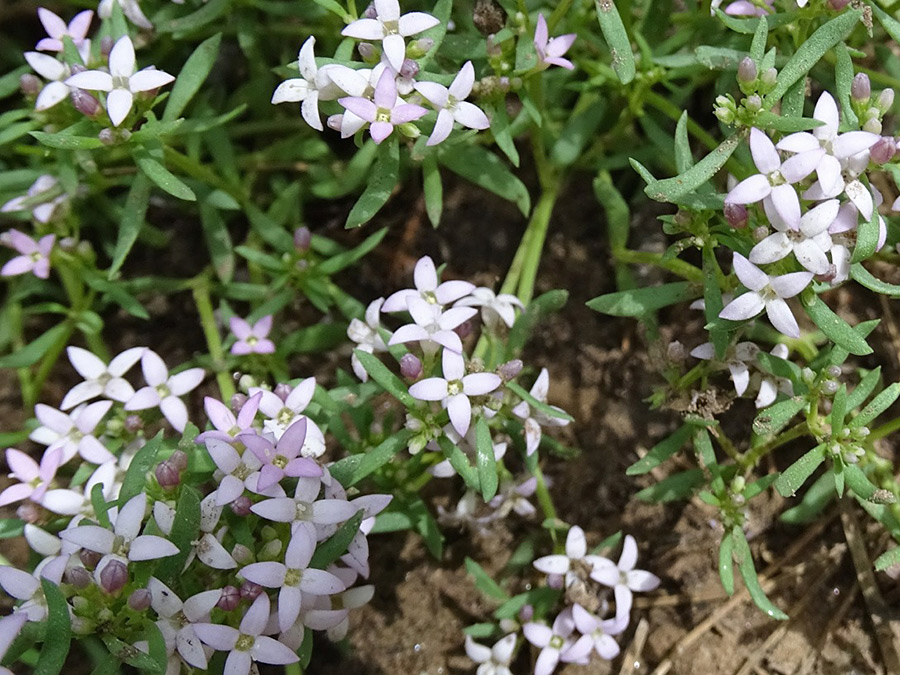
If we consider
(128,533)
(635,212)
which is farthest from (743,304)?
(128,533)

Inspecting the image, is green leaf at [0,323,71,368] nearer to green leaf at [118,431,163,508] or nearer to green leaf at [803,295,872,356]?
green leaf at [118,431,163,508]

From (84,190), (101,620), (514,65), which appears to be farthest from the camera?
(84,190)

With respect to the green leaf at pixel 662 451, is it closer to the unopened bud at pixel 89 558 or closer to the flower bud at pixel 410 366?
the flower bud at pixel 410 366

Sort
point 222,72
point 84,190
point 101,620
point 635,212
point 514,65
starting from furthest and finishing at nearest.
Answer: point 222,72
point 635,212
point 84,190
point 514,65
point 101,620

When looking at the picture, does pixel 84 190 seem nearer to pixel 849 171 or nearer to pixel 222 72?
pixel 222 72

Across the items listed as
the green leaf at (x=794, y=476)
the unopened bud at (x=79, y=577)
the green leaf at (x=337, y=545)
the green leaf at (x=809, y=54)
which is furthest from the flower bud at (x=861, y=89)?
the unopened bud at (x=79, y=577)

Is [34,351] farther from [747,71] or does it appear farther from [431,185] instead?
[747,71]
